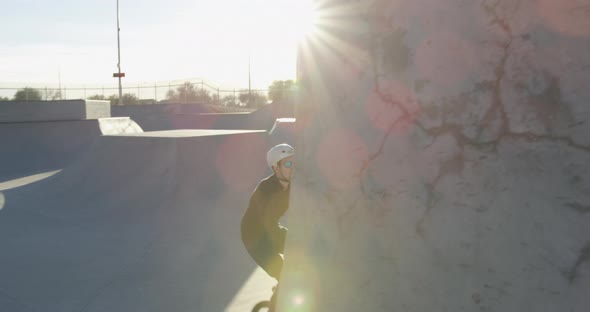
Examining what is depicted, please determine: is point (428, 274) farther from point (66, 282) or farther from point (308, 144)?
point (66, 282)

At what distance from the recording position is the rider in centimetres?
252

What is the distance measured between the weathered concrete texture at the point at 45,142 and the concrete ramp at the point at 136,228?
4805 mm

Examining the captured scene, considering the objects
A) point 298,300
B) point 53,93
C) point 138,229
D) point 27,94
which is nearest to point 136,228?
point 138,229

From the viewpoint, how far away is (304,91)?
164cm

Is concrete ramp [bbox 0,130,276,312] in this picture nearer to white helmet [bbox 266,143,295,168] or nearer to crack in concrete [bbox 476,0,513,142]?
white helmet [bbox 266,143,295,168]

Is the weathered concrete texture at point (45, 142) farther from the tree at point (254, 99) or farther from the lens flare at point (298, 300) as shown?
the tree at point (254, 99)

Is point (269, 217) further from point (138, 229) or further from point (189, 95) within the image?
point (189, 95)

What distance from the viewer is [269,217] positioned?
2.61 metres

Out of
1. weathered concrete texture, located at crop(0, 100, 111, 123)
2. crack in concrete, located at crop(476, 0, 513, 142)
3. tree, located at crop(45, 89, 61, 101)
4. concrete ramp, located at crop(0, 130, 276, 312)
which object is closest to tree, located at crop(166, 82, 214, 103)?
tree, located at crop(45, 89, 61, 101)

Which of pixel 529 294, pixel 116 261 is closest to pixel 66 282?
pixel 116 261

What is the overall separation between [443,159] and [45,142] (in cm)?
1526

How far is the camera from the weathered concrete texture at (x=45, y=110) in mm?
13734

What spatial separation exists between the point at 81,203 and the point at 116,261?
280 centimetres

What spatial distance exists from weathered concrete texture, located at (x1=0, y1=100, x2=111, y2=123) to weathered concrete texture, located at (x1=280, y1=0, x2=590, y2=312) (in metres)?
15.2
